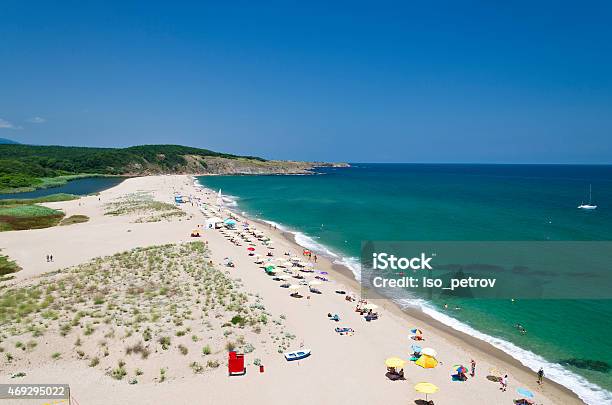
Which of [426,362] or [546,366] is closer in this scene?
[426,362]

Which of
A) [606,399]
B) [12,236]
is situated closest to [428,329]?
[606,399]

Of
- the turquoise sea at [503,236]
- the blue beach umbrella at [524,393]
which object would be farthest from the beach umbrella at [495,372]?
the turquoise sea at [503,236]

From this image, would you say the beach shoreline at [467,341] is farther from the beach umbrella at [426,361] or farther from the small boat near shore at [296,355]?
the small boat near shore at [296,355]

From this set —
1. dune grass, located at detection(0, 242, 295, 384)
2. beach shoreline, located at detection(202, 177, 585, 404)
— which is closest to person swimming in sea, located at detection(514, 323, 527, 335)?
beach shoreline, located at detection(202, 177, 585, 404)

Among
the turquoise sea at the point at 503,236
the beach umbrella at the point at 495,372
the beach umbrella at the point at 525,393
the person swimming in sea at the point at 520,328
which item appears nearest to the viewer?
the beach umbrella at the point at 525,393

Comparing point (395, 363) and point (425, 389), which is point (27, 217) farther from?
point (425, 389)

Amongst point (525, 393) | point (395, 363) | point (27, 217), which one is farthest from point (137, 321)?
point (27, 217)

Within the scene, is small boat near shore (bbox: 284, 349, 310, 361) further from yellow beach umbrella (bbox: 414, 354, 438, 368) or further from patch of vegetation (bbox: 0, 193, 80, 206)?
patch of vegetation (bbox: 0, 193, 80, 206)

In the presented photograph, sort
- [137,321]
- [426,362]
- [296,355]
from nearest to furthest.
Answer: [426,362], [296,355], [137,321]
